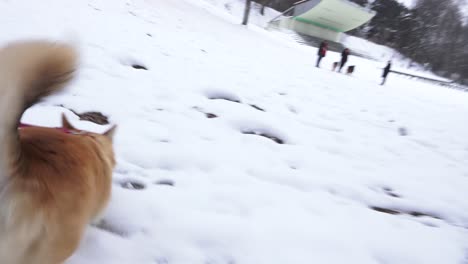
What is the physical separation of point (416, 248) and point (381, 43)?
49085mm

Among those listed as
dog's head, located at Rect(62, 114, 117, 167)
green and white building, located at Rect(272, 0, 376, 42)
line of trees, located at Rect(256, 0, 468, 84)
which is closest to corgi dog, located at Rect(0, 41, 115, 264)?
Result: dog's head, located at Rect(62, 114, 117, 167)

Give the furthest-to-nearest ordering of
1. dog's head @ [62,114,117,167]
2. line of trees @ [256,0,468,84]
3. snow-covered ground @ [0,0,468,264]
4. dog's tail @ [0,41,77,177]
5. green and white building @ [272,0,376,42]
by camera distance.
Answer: line of trees @ [256,0,468,84]
green and white building @ [272,0,376,42]
snow-covered ground @ [0,0,468,264]
dog's head @ [62,114,117,167]
dog's tail @ [0,41,77,177]

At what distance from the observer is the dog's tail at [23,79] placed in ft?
2.69

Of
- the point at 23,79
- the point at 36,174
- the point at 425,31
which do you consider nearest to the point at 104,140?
the point at 36,174

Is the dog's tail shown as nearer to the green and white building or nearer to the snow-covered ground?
the snow-covered ground

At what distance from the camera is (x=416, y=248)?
6.84ft

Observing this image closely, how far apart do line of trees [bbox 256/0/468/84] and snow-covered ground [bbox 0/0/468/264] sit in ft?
→ 135

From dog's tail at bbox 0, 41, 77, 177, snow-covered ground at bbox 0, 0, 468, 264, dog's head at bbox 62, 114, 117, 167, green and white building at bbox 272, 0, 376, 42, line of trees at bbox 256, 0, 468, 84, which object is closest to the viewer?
dog's tail at bbox 0, 41, 77, 177

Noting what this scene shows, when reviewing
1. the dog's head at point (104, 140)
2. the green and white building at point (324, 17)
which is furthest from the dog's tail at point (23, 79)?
the green and white building at point (324, 17)

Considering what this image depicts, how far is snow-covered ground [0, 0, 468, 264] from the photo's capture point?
1.77 metres

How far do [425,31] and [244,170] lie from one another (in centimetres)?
5276

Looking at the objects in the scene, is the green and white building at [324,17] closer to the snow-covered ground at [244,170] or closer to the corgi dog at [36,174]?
the snow-covered ground at [244,170]

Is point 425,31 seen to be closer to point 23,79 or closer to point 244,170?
point 244,170

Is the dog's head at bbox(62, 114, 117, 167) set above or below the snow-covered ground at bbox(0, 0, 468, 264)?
above
